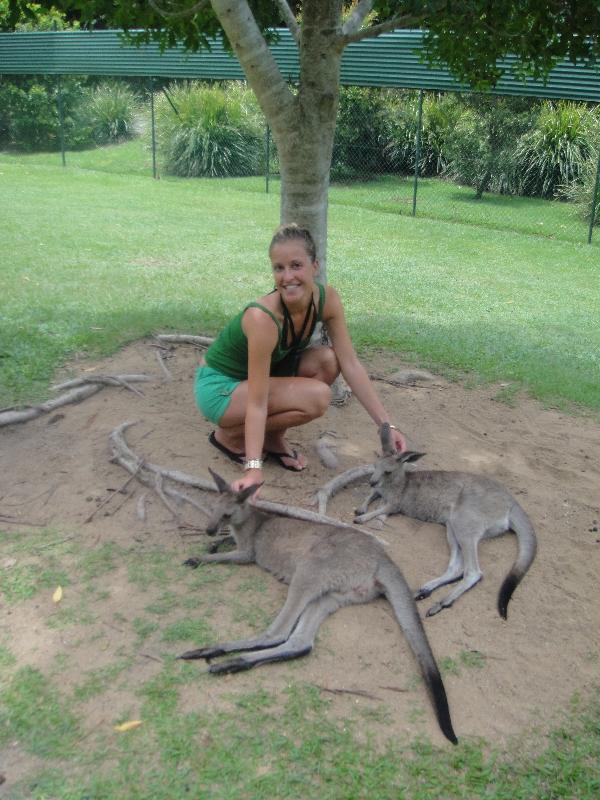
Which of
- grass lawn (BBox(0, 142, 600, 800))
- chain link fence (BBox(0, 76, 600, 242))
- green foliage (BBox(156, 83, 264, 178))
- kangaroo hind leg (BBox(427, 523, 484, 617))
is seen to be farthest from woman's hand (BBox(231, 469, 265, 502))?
green foliage (BBox(156, 83, 264, 178))

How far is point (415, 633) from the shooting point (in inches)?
135

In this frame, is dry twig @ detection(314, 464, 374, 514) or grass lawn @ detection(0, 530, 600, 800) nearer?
grass lawn @ detection(0, 530, 600, 800)

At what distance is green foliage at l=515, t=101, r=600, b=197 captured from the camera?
707 inches

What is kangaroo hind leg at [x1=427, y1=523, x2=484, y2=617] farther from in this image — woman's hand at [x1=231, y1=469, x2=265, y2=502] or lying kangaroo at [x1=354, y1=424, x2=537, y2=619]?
woman's hand at [x1=231, y1=469, x2=265, y2=502]

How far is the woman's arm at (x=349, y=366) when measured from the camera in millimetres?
4719

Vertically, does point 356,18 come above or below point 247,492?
above

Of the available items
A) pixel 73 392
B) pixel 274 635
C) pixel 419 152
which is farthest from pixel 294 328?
pixel 419 152

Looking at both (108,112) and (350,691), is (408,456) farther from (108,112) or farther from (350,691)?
(108,112)

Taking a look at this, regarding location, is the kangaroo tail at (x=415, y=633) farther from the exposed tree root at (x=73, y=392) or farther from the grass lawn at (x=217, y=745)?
the exposed tree root at (x=73, y=392)

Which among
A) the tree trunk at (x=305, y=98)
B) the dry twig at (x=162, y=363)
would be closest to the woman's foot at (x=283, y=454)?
the dry twig at (x=162, y=363)

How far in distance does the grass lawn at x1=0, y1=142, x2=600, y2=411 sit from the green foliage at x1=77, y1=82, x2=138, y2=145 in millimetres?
6647

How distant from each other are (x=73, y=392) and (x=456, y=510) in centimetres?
285

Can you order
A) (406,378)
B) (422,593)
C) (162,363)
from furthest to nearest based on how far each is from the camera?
(406,378) → (162,363) → (422,593)

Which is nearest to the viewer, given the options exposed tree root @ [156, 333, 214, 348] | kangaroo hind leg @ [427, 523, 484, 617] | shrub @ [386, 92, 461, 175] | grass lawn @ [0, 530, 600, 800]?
grass lawn @ [0, 530, 600, 800]
